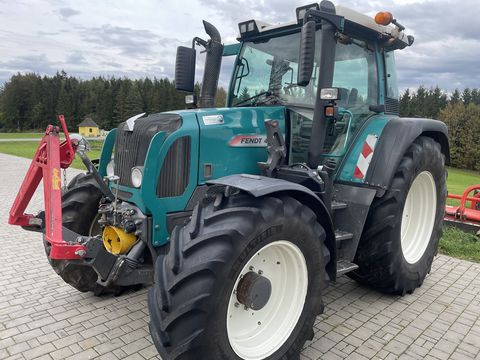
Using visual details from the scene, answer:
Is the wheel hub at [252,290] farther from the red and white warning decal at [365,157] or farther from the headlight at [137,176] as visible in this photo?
the red and white warning decal at [365,157]

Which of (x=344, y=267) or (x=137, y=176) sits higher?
(x=137, y=176)

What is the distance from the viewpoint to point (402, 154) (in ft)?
12.8

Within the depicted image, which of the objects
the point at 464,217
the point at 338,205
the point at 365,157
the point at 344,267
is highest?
the point at 365,157

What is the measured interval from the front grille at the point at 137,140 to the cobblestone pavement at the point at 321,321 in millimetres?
1305

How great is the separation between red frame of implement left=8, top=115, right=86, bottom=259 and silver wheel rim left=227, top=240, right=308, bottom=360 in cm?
121

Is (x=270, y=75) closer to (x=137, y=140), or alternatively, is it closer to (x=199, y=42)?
(x=199, y=42)

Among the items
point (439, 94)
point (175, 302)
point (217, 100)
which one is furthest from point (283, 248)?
point (439, 94)

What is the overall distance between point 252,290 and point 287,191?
72 cm

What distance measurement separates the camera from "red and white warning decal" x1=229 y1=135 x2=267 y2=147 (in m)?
3.46

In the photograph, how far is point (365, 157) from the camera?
3992 mm

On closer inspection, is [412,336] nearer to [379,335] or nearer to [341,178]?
[379,335]

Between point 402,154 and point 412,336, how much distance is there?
5.45 ft

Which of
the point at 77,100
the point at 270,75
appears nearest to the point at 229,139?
the point at 270,75

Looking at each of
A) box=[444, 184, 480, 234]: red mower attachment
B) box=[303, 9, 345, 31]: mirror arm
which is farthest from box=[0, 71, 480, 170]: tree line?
box=[303, 9, 345, 31]: mirror arm
